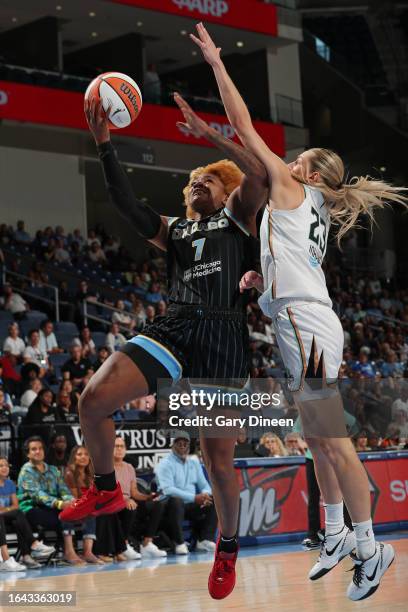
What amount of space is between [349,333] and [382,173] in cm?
1553

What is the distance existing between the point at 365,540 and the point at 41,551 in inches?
282

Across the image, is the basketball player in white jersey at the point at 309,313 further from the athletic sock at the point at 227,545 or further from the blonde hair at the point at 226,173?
the athletic sock at the point at 227,545

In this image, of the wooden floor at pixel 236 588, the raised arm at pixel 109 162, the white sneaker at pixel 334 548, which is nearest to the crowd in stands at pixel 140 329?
the wooden floor at pixel 236 588

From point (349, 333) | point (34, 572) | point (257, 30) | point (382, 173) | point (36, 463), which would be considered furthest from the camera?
point (382, 173)

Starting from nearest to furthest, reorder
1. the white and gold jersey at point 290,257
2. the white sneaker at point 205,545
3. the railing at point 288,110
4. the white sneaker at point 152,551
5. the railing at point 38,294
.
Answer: the white and gold jersey at point 290,257
the white sneaker at point 152,551
the white sneaker at point 205,545
the railing at point 38,294
the railing at point 288,110

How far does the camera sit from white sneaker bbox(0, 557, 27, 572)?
11516 mm

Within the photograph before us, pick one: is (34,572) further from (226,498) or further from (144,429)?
(226,498)

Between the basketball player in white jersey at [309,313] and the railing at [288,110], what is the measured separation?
1066 inches

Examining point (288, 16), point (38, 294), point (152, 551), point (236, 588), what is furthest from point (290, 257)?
point (288, 16)

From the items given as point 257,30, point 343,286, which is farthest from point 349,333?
point 257,30

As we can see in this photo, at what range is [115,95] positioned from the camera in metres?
5.95

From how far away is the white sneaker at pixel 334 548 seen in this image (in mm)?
6082

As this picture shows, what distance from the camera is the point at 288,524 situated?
14.4 meters

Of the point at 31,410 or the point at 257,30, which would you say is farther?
the point at 257,30
